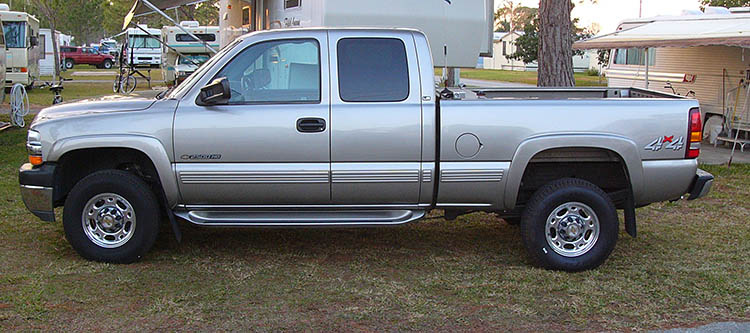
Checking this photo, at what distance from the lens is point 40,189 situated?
581cm

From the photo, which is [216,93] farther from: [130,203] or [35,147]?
[35,147]

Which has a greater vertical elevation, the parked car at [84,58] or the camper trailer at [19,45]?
the parked car at [84,58]

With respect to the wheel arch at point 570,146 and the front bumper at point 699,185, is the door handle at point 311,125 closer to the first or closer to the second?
the wheel arch at point 570,146

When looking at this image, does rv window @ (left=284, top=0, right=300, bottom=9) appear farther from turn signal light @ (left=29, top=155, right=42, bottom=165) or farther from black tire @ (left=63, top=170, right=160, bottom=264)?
turn signal light @ (left=29, top=155, right=42, bottom=165)

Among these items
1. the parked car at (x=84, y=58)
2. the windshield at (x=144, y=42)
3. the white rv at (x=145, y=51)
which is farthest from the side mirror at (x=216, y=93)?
the parked car at (x=84, y=58)

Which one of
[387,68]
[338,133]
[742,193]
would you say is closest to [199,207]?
[338,133]

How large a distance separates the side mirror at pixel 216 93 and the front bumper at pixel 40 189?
4.12ft

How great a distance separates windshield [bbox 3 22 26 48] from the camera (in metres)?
21.9

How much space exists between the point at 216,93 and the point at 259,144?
1.55 ft

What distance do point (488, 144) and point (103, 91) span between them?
2297cm

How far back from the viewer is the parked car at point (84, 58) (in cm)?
4750

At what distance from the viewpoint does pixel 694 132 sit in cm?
→ 580

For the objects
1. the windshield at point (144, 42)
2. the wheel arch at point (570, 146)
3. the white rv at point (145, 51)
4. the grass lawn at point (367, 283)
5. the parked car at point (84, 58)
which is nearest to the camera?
the grass lawn at point (367, 283)

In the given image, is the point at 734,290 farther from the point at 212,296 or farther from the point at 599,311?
the point at 212,296
